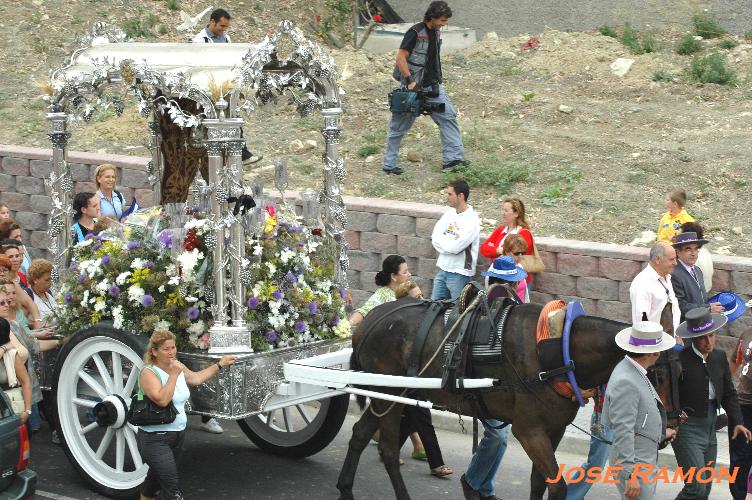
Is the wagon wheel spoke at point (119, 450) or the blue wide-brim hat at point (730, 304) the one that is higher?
the blue wide-brim hat at point (730, 304)

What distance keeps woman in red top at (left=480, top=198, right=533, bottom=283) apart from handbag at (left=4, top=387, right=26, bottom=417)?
4.62 meters

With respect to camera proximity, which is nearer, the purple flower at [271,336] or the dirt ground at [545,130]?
the purple flower at [271,336]

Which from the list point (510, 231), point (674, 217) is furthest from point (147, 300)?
point (674, 217)

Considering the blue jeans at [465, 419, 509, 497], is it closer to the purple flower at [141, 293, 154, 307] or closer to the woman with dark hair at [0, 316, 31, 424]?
the purple flower at [141, 293, 154, 307]

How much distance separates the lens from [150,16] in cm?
1898

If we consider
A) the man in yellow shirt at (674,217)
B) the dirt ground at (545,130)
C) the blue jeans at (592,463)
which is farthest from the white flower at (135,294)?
the man in yellow shirt at (674,217)

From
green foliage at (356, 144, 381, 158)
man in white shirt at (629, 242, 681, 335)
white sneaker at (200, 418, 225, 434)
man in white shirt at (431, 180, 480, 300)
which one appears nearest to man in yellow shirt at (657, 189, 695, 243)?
man in white shirt at (431, 180, 480, 300)

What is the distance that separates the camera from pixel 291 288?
8.97 m

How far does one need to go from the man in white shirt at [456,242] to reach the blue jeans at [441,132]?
244cm

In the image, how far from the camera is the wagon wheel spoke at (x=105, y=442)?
863 centimetres

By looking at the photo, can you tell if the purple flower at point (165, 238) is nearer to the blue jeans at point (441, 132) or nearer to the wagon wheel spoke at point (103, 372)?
the wagon wheel spoke at point (103, 372)

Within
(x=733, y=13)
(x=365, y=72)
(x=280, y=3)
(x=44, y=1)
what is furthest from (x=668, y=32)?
(x=44, y=1)

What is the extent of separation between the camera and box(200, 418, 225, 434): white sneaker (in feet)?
34.1

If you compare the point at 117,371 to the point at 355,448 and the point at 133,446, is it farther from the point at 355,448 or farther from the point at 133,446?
the point at 355,448
